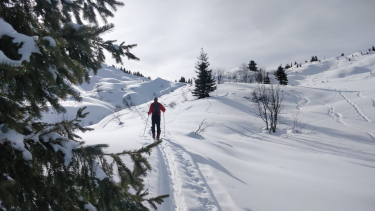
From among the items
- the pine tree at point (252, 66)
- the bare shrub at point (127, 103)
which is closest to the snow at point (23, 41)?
the bare shrub at point (127, 103)

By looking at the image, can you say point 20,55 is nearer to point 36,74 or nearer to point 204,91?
point 36,74

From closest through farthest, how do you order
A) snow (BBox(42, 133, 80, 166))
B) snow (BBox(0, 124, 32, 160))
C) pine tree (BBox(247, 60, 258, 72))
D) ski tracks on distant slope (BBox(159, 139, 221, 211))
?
snow (BBox(0, 124, 32, 160))
snow (BBox(42, 133, 80, 166))
ski tracks on distant slope (BBox(159, 139, 221, 211))
pine tree (BBox(247, 60, 258, 72))

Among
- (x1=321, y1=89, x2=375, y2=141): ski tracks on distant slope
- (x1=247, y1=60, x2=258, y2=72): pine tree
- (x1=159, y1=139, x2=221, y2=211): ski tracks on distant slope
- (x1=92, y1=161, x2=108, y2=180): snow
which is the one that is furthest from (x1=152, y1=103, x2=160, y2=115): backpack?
(x1=247, y1=60, x2=258, y2=72): pine tree

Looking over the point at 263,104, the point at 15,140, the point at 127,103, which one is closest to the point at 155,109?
the point at 15,140

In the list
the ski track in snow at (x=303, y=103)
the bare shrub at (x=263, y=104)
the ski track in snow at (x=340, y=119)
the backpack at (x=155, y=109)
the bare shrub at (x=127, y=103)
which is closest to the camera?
the backpack at (x=155, y=109)

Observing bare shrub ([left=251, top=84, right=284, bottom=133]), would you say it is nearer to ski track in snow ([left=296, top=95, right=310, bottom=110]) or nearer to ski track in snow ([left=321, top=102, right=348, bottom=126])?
ski track in snow ([left=321, top=102, right=348, bottom=126])

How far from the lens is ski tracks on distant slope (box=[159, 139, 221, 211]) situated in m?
3.43

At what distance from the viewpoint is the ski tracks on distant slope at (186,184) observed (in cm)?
343

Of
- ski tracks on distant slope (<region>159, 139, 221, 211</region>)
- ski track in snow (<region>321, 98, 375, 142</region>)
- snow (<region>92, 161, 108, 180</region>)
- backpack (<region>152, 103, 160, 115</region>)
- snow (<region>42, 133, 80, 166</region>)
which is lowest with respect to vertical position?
ski track in snow (<region>321, 98, 375, 142</region>)

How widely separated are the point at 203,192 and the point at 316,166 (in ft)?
13.4

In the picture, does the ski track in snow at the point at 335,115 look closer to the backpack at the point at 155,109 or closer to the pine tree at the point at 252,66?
the backpack at the point at 155,109

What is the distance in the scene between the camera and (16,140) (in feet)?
4.15

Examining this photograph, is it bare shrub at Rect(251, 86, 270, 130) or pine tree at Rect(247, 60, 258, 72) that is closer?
bare shrub at Rect(251, 86, 270, 130)

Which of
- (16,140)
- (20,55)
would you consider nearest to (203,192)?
(16,140)
